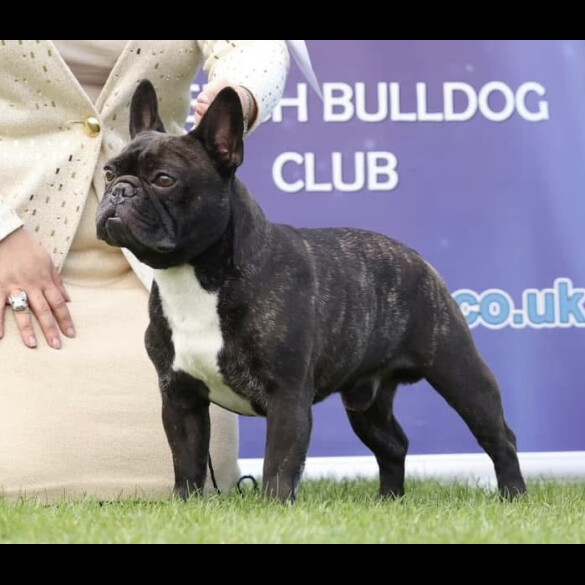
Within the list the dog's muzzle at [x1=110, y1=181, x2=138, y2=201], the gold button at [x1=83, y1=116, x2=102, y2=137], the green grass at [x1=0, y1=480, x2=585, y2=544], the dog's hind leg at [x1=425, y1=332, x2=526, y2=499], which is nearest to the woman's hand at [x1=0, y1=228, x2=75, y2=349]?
the gold button at [x1=83, y1=116, x2=102, y2=137]

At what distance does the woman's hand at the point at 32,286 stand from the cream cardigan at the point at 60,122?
0.07 m

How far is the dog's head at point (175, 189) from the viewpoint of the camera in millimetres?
2869

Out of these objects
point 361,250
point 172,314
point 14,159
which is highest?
point 14,159

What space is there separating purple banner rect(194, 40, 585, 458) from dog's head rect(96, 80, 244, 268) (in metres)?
1.61

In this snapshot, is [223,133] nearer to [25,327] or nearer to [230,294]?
[230,294]

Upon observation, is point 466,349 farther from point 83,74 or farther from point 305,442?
point 83,74

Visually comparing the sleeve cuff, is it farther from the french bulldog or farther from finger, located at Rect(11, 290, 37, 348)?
the french bulldog

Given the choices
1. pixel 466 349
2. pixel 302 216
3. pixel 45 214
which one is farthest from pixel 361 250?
pixel 302 216

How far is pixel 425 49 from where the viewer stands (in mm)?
4574

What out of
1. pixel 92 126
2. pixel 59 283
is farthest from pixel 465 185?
pixel 59 283

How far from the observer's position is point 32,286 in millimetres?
3596

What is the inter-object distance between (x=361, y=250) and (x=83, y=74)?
39.1 inches

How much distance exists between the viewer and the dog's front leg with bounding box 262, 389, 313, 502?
298cm

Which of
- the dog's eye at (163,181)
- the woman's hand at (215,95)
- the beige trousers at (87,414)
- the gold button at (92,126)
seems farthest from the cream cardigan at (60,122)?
the dog's eye at (163,181)
